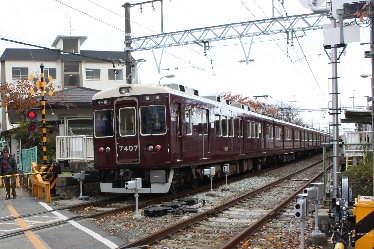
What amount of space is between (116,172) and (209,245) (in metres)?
6.00

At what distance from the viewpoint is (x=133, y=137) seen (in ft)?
41.7

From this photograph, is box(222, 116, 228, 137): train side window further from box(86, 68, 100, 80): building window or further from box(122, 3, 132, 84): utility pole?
box(86, 68, 100, 80): building window

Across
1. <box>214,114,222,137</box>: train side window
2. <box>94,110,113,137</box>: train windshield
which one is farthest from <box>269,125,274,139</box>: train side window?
<box>94,110,113,137</box>: train windshield

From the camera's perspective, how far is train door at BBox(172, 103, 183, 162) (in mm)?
12703

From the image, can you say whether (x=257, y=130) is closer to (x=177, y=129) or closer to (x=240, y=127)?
(x=240, y=127)

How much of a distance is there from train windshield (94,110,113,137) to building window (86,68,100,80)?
119 ft

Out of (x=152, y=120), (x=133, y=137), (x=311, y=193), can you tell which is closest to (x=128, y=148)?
(x=133, y=137)

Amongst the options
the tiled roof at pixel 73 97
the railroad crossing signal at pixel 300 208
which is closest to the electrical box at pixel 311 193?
the railroad crossing signal at pixel 300 208

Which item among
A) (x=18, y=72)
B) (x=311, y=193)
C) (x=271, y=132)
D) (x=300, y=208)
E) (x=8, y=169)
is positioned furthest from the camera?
(x=18, y=72)

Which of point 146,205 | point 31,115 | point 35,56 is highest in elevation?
point 35,56

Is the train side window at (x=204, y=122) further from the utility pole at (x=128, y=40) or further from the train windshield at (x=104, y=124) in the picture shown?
the utility pole at (x=128, y=40)

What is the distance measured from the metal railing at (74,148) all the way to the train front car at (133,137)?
2.37 meters

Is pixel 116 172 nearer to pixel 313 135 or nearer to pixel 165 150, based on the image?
pixel 165 150

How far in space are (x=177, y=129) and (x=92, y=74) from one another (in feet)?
123
